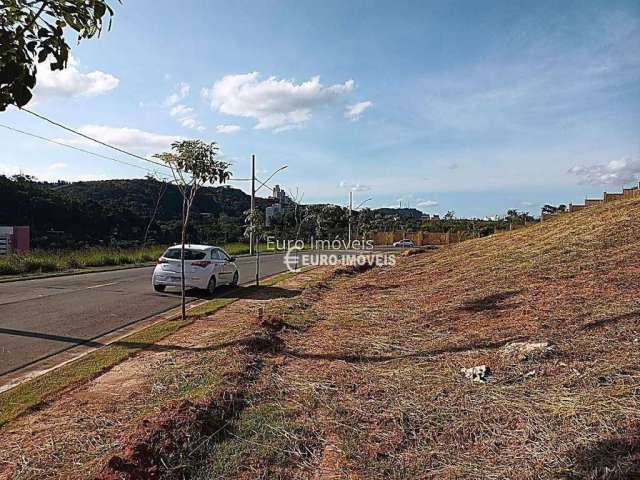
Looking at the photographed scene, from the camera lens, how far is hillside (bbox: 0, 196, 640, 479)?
3514 millimetres

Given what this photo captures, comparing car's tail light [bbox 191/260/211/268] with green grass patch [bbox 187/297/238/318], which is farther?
car's tail light [bbox 191/260/211/268]

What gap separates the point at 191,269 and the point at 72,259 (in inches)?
506

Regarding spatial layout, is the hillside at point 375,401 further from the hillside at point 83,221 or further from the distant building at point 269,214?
the hillside at point 83,221

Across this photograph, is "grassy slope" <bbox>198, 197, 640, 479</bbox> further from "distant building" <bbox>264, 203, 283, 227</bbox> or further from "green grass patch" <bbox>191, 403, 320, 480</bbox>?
"distant building" <bbox>264, 203, 283, 227</bbox>

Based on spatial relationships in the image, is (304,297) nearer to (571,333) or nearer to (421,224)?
(571,333)

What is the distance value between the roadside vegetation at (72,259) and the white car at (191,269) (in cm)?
934

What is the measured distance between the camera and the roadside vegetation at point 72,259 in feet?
66.6

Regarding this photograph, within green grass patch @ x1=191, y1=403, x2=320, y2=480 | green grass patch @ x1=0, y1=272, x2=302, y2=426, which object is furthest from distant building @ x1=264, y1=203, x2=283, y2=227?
green grass patch @ x1=191, y1=403, x2=320, y2=480

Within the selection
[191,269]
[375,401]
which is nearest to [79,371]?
[375,401]

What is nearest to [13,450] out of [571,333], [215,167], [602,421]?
[602,421]

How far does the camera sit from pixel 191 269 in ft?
45.0

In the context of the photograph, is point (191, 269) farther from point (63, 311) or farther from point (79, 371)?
point (79, 371)

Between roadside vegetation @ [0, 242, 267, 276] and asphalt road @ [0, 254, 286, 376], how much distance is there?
139 inches

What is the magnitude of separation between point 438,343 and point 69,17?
564 centimetres
